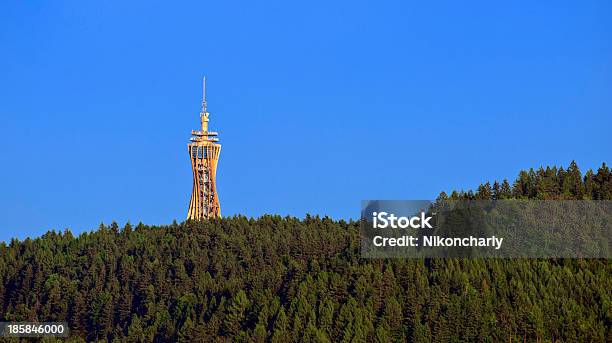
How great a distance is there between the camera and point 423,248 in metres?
185

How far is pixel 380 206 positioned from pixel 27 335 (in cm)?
4298

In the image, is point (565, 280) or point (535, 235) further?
point (535, 235)

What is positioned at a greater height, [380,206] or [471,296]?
[380,206]

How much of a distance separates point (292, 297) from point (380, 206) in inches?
553

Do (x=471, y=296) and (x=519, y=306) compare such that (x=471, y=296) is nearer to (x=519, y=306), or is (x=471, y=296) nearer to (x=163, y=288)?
(x=519, y=306)

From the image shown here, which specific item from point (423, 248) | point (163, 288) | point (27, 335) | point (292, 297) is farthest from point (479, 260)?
point (27, 335)

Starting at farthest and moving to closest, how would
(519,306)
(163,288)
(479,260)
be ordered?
(163,288) → (479,260) → (519,306)

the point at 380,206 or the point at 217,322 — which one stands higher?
the point at 380,206

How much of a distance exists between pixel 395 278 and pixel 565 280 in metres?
18.1

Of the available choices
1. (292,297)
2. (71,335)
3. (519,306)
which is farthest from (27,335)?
(519,306)

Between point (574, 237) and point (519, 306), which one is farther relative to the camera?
point (574, 237)

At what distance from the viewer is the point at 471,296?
17100 cm

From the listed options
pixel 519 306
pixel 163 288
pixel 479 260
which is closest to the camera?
pixel 519 306

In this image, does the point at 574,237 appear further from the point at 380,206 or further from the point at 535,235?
the point at 380,206
